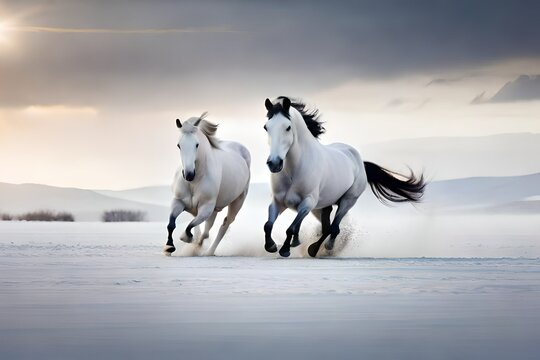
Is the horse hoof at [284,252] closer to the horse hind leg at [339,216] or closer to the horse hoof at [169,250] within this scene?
the horse hind leg at [339,216]

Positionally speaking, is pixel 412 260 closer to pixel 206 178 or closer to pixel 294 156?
pixel 294 156

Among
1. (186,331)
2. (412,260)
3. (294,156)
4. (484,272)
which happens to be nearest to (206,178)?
(294,156)

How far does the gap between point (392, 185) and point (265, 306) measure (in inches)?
343

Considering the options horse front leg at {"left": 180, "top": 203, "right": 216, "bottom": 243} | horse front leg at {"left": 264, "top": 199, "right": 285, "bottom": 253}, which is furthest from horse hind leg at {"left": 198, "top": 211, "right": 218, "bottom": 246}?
horse front leg at {"left": 264, "top": 199, "right": 285, "bottom": 253}

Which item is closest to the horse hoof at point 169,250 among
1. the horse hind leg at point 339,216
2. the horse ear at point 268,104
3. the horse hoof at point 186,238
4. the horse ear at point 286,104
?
the horse hoof at point 186,238

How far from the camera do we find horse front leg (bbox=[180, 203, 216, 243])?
12.9 meters

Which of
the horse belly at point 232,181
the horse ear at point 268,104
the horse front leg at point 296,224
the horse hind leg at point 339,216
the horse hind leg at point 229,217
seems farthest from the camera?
the horse belly at point 232,181

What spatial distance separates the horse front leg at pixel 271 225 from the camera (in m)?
11.9

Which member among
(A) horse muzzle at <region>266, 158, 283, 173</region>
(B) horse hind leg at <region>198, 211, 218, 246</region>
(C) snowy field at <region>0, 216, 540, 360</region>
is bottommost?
(C) snowy field at <region>0, 216, 540, 360</region>

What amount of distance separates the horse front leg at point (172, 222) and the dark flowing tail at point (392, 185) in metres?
3.43

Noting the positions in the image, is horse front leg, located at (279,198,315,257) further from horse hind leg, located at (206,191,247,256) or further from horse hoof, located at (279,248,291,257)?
horse hind leg, located at (206,191,247,256)

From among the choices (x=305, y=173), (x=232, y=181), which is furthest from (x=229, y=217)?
(x=305, y=173)

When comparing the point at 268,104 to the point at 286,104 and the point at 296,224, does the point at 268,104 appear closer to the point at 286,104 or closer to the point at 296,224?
the point at 286,104

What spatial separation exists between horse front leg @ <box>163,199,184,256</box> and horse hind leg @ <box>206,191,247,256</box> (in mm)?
742
